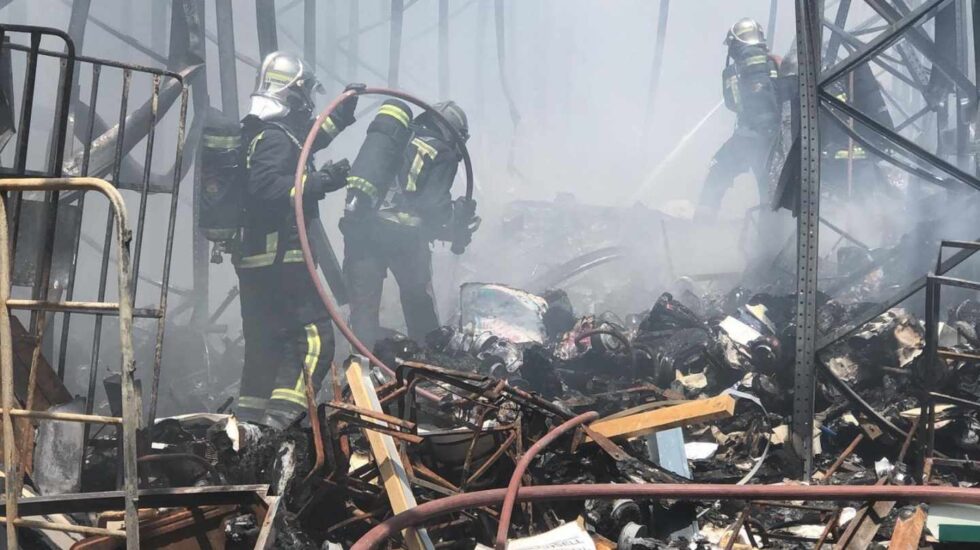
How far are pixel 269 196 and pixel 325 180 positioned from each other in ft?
1.39

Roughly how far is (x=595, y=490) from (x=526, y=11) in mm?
17655

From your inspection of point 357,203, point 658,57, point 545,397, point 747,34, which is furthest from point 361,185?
point 658,57

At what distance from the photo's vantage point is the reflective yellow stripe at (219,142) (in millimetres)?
5867

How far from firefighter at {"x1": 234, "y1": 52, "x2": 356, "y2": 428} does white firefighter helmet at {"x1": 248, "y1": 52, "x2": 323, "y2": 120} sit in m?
0.04

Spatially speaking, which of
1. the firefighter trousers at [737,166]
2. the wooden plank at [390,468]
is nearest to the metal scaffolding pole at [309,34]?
the firefighter trousers at [737,166]

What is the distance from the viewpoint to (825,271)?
820 centimetres

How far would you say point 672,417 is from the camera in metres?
3.84

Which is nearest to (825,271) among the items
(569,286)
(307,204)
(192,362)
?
(569,286)

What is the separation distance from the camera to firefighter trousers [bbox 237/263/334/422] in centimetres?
577

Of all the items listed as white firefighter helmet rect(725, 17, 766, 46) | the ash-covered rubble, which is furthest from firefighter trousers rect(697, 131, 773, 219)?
the ash-covered rubble

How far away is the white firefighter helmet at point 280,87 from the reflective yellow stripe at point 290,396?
2.10 m

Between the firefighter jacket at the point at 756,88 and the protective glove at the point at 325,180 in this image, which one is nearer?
the protective glove at the point at 325,180

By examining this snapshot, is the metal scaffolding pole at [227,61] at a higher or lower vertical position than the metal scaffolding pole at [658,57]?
lower

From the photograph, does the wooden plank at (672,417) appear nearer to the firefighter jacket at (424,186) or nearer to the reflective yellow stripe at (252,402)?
the reflective yellow stripe at (252,402)
